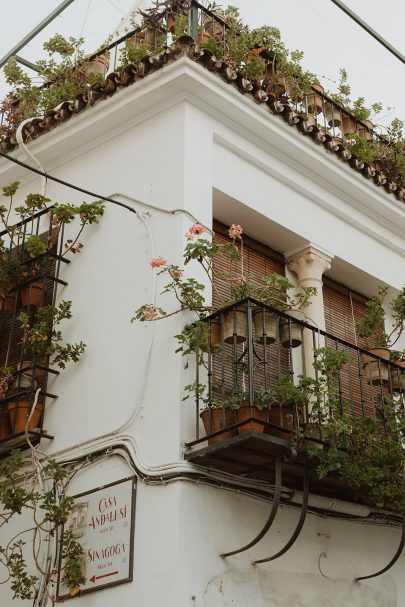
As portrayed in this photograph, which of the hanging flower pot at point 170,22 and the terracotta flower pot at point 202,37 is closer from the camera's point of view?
the terracotta flower pot at point 202,37

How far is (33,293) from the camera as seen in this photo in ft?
28.7

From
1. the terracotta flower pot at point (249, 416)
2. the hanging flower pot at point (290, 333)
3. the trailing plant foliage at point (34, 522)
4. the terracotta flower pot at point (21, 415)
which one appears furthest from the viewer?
the terracotta flower pot at point (21, 415)

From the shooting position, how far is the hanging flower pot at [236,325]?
738 cm

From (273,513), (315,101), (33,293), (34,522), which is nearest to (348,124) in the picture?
(315,101)

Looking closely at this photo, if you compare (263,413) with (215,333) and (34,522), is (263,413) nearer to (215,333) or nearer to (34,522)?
(215,333)

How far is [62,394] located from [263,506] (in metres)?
1.96

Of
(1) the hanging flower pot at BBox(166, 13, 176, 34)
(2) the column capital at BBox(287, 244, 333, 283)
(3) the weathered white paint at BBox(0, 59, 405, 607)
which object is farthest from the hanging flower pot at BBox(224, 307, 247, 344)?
(1) the hanging flower pot at BBox(166, 13, 176, 34)

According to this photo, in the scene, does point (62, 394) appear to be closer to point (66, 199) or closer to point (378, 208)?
point (66, 199)

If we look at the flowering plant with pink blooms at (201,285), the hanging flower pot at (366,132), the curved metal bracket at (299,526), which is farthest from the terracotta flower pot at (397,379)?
the hanging flower pot at (366,132)

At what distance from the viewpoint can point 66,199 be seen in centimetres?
932

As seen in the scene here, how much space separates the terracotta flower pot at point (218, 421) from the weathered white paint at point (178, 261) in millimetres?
137

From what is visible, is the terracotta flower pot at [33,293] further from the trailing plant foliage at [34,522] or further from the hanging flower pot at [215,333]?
the hanging flower pot at [215,333]

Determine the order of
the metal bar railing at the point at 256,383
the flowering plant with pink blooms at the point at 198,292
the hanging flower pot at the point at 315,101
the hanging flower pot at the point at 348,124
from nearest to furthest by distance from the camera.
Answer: the metal bar railing at the point at 256,383, the flowering plant with pink blooms at the point at 198,292, the hanging flower pot at the point at 315,101, the hanging flower pot at the point at 348,124

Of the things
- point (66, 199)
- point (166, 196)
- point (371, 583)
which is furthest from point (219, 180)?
point (371, 583)
